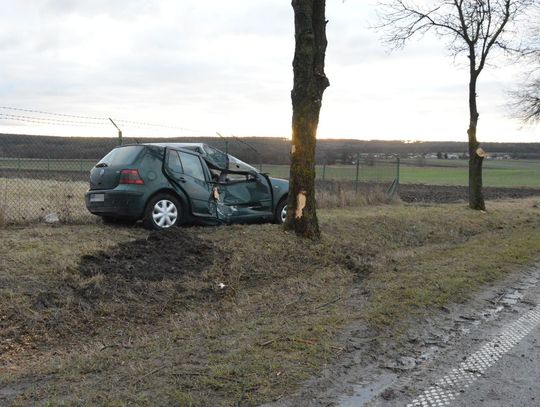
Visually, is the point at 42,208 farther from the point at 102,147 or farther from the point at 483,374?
the point at 483,374

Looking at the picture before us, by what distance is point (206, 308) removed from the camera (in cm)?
668

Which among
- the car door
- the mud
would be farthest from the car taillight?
the mud

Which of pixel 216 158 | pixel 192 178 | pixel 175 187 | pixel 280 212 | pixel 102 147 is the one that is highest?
pixel 102 147

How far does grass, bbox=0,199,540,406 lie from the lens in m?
4.32

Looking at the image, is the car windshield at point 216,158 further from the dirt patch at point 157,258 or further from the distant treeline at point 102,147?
the dirt patch at point 157,258

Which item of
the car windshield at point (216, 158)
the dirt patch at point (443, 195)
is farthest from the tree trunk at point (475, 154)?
the car windshield at point (216, 158)

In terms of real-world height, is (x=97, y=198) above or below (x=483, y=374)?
above

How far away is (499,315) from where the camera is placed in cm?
657

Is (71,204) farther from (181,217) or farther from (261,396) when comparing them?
(261,396)

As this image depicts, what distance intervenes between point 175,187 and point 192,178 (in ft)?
1.39

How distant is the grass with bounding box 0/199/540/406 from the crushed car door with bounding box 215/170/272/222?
616 mm

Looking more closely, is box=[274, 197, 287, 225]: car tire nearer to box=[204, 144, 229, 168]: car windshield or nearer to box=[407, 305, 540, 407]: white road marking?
box=[204, 144, 229, 168]: car windshield

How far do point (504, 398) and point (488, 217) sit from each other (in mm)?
14201

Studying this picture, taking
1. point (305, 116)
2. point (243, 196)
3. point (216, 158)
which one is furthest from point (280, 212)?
point (305, 116)
